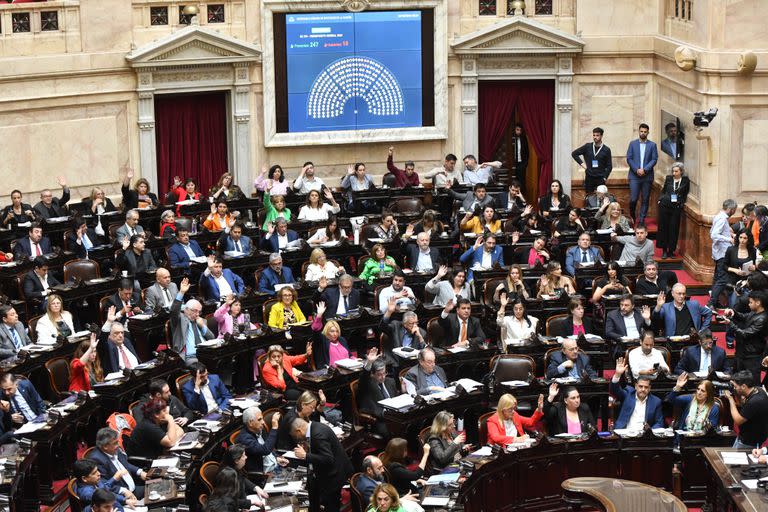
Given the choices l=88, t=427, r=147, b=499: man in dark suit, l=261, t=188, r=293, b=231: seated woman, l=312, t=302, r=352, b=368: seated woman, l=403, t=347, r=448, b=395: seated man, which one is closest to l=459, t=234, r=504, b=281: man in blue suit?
l=261, t=188, r=293, b=231: seated woman

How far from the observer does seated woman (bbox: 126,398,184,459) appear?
1275 cm

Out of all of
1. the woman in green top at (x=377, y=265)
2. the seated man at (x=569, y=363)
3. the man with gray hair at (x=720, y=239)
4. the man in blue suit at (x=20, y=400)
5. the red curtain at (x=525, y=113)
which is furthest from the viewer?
the red curtain at (x=525, y=113)

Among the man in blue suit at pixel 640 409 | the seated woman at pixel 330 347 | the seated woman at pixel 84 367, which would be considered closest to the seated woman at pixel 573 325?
the man in blue suit at pixel 640 409

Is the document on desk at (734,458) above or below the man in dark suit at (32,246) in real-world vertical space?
below

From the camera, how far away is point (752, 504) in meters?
11.5

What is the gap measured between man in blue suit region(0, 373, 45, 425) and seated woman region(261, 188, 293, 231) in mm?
6207

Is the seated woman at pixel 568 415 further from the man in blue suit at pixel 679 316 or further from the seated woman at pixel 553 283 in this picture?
the seated woman at pixel 553 283

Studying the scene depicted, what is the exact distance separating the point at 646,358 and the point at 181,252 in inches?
240

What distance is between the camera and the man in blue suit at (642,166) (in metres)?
21.0

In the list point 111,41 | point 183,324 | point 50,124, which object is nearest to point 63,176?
point 50,124

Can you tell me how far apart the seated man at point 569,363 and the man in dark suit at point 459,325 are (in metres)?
1.22

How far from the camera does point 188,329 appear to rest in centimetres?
1550

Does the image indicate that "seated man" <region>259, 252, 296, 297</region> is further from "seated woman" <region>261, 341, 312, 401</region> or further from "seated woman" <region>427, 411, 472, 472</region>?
"seated woman" <region>427, 411, 472, 472</region>

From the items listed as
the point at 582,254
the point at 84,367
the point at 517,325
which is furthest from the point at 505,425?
the point at 582,254
